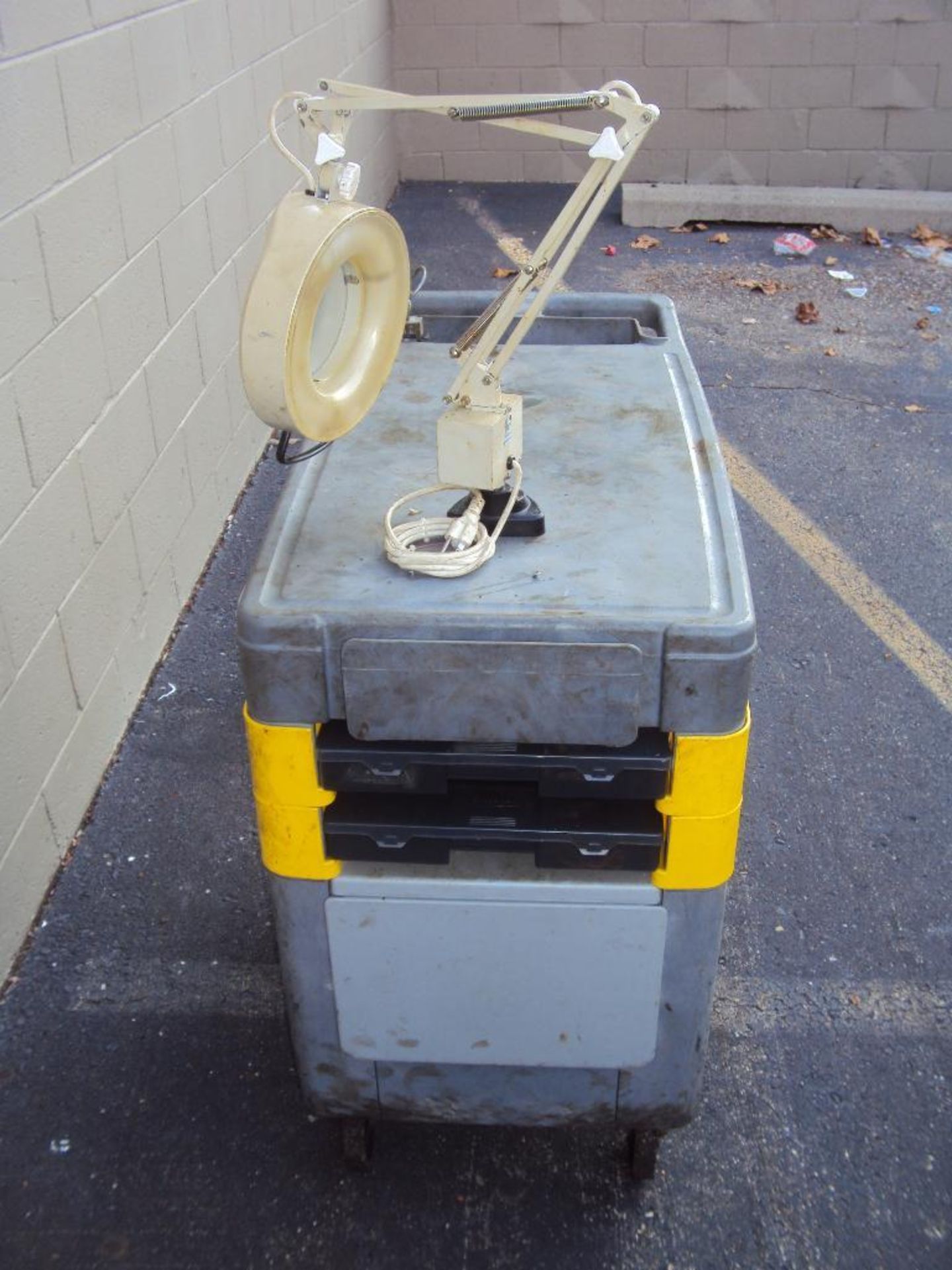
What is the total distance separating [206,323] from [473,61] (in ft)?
17.2

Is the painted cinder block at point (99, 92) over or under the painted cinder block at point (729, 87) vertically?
over

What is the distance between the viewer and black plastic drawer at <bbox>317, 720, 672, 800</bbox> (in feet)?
6.12

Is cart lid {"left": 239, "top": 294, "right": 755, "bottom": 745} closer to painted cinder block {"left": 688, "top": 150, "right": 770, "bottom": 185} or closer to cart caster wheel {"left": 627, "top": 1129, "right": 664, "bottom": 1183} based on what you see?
cart caster wheel {"left": 627, "top": 1129, "right": 664, "bottom": 1183}

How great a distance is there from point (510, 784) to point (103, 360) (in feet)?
6.65

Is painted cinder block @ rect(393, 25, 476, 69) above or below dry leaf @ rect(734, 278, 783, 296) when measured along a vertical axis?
above

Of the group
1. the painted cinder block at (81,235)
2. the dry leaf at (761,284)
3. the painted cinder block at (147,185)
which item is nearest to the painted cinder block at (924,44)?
the dry leaf at (761,284)

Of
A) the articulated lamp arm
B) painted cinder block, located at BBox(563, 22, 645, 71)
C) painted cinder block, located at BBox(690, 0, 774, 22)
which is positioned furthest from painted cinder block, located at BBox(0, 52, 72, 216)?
painted cinder block, located at BBox(690, 0, 774, 22)

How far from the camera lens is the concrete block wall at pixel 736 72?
8289mm

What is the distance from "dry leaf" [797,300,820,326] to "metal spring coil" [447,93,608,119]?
17.2 ft

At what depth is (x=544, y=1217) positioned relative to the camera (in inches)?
92.8

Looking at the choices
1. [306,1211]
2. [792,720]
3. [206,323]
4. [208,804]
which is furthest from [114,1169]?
[206,323]

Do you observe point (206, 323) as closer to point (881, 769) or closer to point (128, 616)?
point (128, 616)

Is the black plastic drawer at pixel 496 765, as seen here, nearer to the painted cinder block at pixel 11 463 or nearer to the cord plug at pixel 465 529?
the cord plug at pixel 465 529

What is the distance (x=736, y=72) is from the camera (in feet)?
27.9
